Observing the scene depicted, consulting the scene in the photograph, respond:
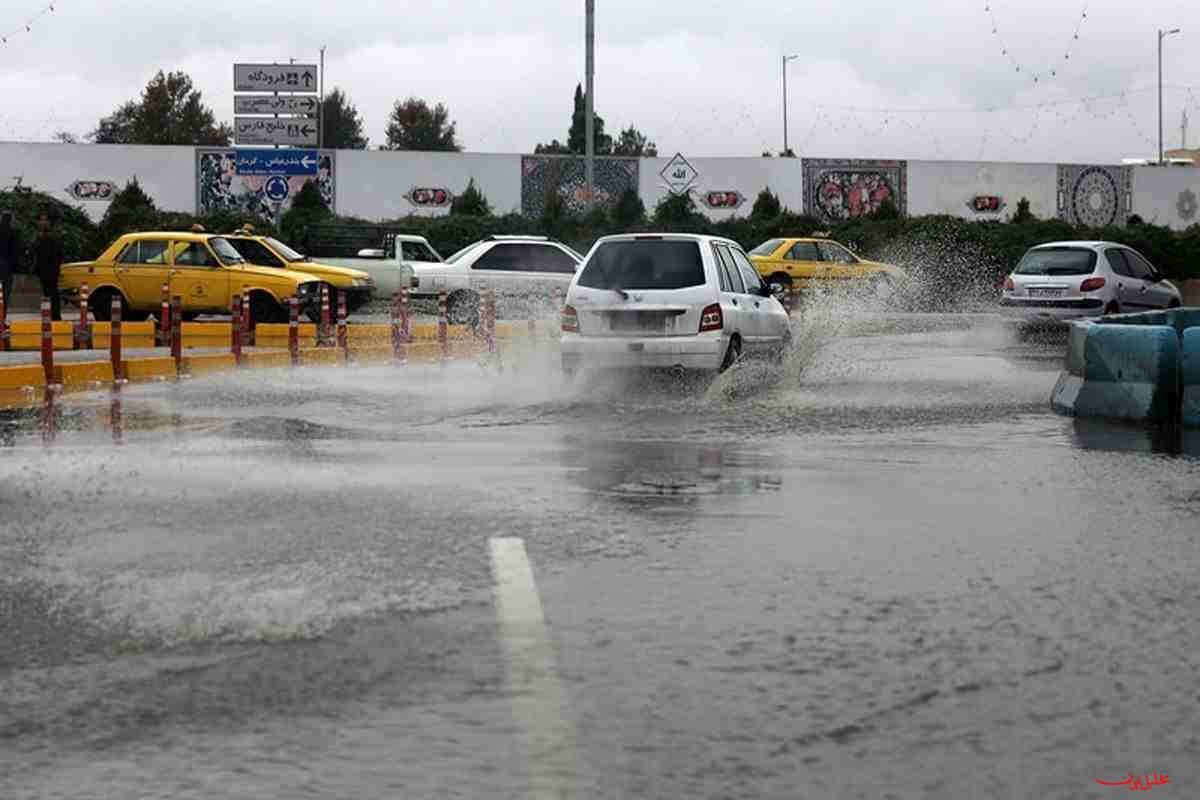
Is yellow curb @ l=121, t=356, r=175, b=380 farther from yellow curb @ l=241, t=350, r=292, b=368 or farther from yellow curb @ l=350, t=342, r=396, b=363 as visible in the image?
yellow curb @ l=350, t=342, r=396, b=363

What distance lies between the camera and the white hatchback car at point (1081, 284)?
30.1 meters

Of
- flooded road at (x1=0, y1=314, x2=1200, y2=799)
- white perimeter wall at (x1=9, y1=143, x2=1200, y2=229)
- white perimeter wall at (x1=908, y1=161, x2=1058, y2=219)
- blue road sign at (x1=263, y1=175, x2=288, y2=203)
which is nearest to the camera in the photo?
flooded road at (x1=0, y1=314, x2=1200, y2=799)

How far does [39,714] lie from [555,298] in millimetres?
27049

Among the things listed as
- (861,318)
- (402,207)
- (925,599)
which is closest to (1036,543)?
(925,599)

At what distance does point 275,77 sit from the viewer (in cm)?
4494

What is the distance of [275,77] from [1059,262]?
21.5m

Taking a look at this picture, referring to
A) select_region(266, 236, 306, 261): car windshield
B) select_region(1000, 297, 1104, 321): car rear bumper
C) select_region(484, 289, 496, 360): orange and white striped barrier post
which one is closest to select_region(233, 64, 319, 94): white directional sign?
select_region(266, 236, 306, 261): car windshield

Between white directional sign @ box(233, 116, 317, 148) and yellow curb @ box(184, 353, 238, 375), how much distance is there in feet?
72.8

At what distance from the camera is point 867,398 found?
1784cm

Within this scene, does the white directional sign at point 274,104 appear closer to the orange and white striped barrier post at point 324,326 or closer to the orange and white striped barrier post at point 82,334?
the orange and white striped barrier post at point 324,326

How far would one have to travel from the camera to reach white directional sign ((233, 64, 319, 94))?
147 ft

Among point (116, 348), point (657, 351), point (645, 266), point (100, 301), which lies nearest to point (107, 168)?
point (100, 301)

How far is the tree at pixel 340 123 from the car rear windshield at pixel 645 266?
4621 inches

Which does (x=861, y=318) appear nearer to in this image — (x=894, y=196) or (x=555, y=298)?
(x=555, y=298)
